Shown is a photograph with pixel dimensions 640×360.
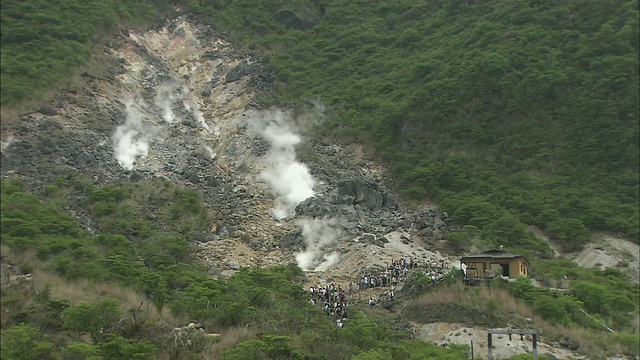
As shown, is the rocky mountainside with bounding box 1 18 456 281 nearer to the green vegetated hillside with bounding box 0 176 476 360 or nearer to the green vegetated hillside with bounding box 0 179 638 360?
the green vegetated hillside with bounding box 0 176 476 360

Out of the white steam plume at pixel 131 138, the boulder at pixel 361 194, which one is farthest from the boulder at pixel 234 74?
the boulder at pixel 361 194

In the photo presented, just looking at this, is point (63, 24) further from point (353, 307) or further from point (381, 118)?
point (353, 307)

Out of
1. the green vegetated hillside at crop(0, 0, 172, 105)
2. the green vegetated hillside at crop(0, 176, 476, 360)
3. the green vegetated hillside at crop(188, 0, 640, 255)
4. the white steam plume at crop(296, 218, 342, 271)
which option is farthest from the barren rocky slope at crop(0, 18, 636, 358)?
the green vegetated hillside at crop(188, 0, 640, 255)

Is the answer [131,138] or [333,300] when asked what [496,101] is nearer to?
[131,138]

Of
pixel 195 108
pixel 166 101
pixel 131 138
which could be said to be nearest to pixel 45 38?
pixel 166 101

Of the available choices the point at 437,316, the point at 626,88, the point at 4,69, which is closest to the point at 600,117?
the point at 626,88
